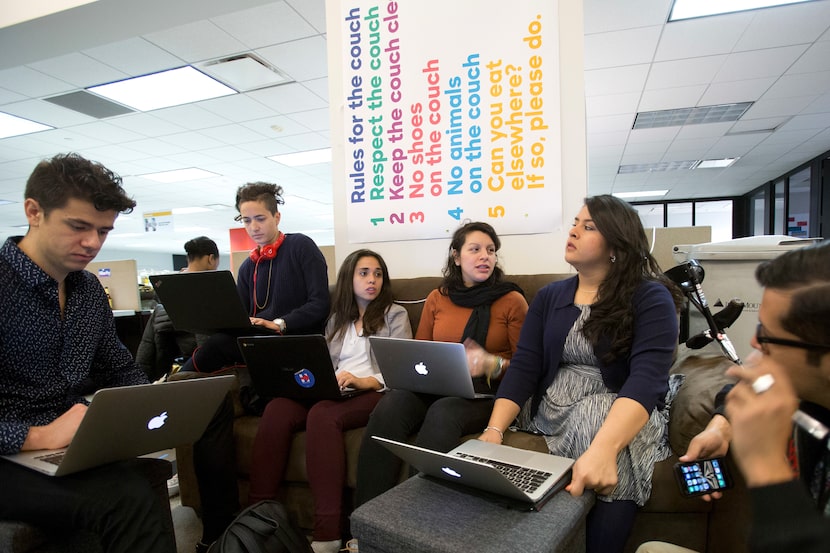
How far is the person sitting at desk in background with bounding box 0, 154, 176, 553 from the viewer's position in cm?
110

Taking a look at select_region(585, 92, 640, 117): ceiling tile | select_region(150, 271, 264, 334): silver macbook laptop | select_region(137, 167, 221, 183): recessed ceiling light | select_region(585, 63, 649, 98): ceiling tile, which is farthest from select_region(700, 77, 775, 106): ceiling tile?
select_region(137, 167, 221, 183): recessed ceiling light

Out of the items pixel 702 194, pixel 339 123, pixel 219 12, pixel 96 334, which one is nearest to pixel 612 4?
pixel 339 123

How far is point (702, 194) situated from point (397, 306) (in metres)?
10.0

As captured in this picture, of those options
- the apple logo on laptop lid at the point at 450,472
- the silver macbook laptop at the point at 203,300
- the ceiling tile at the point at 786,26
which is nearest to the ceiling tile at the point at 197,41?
the silver macbook laptop at the point at 203,300

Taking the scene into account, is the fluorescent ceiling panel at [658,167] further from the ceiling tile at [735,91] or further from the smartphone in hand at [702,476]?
the smartphone in hand at [702,476]

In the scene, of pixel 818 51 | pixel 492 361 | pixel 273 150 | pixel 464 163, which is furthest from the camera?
pixel 273 150

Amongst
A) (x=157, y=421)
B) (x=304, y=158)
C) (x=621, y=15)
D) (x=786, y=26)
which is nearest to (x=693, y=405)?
(x=157, y=421)

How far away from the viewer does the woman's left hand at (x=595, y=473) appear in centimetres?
109

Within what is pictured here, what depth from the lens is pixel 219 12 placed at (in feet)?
9.62

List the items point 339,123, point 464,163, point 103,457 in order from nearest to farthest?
1. point 103,457
2. point 464,163
3. point 339,123

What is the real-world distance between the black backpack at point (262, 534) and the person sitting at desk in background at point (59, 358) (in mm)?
141

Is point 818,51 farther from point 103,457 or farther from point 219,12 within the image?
point 103,457

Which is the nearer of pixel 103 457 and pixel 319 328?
pixel 103 457

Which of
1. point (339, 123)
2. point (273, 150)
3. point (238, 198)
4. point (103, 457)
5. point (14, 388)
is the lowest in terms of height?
point (103, 457)
